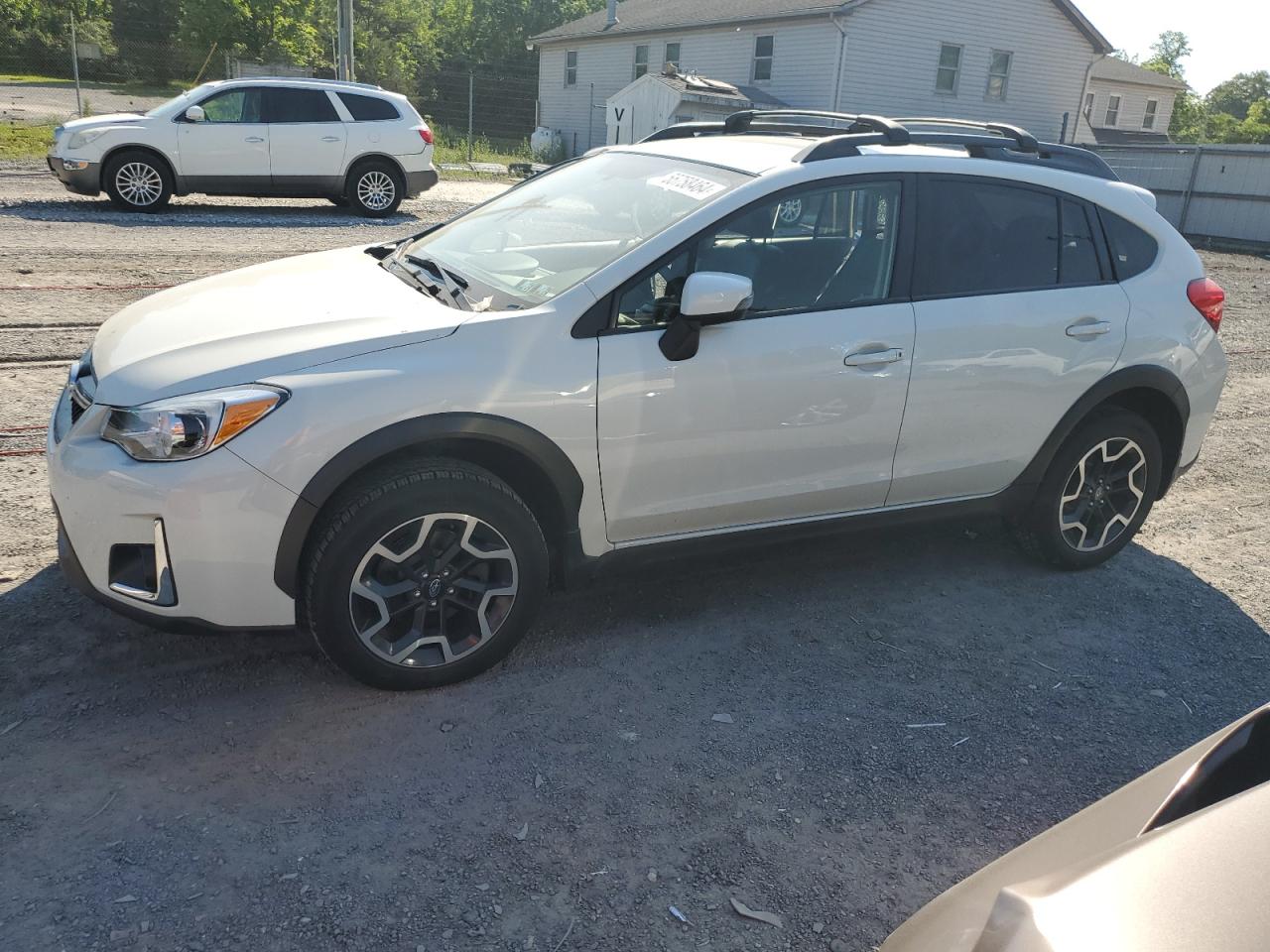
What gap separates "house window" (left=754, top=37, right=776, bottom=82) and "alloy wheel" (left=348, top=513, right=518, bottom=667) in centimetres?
2891

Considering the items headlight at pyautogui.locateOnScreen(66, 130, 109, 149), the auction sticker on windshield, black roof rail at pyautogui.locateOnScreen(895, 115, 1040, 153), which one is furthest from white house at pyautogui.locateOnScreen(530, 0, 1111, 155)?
the auction sticker on windshield

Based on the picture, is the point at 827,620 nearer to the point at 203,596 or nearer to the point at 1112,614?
the point at 1112,614

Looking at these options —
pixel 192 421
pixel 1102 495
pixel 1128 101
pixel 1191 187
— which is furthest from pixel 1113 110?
pixel 192 421

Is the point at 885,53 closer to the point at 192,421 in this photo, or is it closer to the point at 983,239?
the point at 983,239

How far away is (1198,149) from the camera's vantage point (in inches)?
906

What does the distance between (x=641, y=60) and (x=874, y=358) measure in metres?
33.3

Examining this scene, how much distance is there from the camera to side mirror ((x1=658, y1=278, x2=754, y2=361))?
11.5 feet

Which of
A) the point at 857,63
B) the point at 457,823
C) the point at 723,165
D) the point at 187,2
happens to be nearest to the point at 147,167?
the point at 723,165

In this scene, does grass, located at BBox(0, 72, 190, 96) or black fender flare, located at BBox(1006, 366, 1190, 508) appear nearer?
black fender flare, located at BBox(1006, 366, 1190, 508)

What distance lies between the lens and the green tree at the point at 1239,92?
103875 millimetres

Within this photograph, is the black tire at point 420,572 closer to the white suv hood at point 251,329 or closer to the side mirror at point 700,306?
the white suv hood at point 251,329

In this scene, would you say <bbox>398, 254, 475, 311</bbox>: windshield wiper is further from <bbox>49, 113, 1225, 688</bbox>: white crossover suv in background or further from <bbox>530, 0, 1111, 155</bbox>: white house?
<bbox>530, 0, 1111, 155</bbox>: white house

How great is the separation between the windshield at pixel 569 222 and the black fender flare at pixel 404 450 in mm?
518

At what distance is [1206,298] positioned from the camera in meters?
4.74
